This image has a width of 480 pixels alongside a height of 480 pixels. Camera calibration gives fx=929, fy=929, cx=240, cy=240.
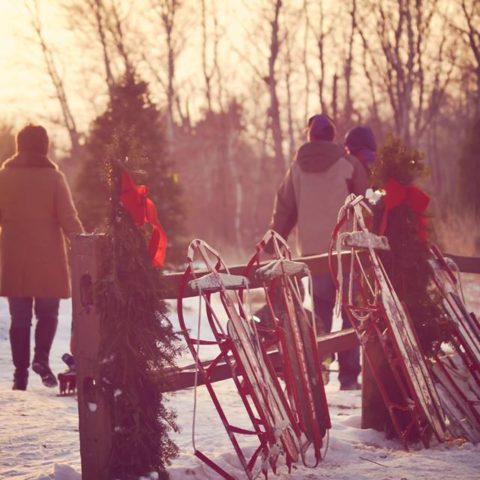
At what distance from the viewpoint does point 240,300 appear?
4.14m

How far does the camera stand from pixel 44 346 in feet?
22.4

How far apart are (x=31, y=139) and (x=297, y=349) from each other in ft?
10.6

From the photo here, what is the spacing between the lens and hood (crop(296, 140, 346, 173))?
22.6 ft

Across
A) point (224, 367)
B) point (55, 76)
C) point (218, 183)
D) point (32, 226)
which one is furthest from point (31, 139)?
point (218, 183)

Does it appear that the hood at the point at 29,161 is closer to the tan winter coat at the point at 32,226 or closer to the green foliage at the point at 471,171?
the tan winter coat at the point at 32,226

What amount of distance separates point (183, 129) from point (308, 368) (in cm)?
3473

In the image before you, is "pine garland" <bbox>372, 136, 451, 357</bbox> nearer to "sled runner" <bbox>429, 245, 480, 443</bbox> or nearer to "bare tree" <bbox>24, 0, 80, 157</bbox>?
"sled runner" <bbox>429, 245, 480, 443</bbox>

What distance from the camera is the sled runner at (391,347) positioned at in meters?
4.82

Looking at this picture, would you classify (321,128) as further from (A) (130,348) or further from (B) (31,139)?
(A) (130,348)

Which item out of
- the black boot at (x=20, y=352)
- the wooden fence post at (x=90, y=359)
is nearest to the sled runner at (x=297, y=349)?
the wooden fence post at (x=90, y=359)

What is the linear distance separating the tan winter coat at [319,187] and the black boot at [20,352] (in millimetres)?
1953

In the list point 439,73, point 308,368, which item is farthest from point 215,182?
point 308,368

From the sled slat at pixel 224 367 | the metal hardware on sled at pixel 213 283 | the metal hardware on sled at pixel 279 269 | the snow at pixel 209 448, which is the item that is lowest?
the snow at pixel 209 448

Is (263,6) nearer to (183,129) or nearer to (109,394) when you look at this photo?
(183,129)
